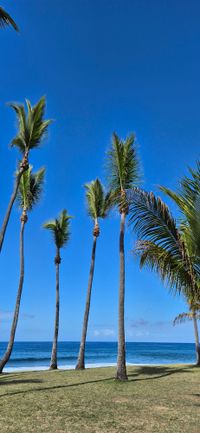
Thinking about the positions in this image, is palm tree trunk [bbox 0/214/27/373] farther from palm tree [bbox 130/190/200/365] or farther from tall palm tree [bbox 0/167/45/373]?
palm tree [bbox 130/190/200/365]

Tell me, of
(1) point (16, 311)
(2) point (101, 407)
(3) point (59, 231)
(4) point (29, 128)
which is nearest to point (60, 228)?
(3) point (59, 231)

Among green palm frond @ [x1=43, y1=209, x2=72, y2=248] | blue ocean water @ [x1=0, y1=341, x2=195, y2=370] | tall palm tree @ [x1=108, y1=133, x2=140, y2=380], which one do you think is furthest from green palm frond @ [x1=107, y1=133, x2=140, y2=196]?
blue ocean water @ [x1=0, y1=341, x2=195, y2=370]

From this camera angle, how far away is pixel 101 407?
8672 millimetres

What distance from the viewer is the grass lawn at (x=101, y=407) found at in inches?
267

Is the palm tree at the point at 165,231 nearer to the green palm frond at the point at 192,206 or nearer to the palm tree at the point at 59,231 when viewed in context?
the green palm frond at the point at 192,206

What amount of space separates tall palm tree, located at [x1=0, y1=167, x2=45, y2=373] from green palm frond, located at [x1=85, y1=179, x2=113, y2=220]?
9.81ft

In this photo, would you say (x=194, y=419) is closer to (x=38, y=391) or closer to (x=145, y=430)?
(x=145, y=430)

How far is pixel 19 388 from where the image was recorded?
38.1 feet

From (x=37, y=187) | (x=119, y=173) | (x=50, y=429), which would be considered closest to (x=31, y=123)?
(x=119, y=173)

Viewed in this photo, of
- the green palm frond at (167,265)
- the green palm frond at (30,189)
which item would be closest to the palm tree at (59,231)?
the green palm frond at (30,189)

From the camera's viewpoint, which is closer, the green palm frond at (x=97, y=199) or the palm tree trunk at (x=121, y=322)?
the palm tree trunk at (x=121, y=322)

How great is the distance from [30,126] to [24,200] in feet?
20.1

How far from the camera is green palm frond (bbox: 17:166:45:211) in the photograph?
18.3 meters

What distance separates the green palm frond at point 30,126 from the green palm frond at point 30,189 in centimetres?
499
